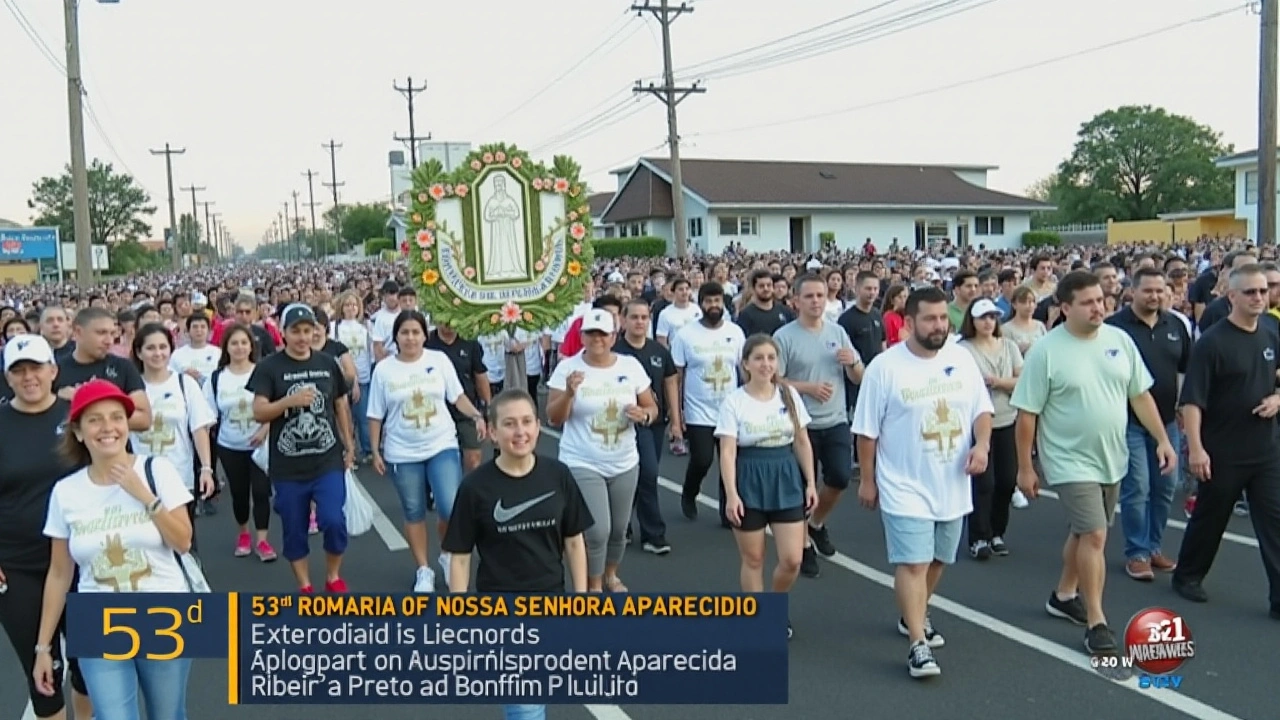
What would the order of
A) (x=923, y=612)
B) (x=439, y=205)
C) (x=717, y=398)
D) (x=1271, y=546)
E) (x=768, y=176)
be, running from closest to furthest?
(x=923, y=612) < (x=1271, y=546) < (x=439, y=205) < (x=717, y=398) < (x=768, y=176)

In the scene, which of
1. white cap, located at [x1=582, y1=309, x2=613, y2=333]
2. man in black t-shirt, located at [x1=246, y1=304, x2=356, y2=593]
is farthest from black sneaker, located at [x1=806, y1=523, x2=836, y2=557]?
man in black t-shirt, located at [x1=246, y1=304, x2=356, y2=593]

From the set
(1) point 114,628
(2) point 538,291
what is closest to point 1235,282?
(2) point 538,291

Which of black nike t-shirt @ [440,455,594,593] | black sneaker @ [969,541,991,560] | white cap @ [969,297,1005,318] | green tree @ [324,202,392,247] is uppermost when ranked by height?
green tree @ [324,202,392,247]

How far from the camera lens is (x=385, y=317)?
1044 cm

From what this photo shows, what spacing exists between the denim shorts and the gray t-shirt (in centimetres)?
192

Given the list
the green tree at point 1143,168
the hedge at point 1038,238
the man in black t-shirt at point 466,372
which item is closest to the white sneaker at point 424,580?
the man in black t-shirt at point 466,372

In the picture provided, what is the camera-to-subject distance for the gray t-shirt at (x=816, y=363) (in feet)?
22.6

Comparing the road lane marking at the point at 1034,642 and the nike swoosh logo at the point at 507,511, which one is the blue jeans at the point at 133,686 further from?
the road lane marking at the point at 1034,642

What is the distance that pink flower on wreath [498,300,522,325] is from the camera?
690 centimetres

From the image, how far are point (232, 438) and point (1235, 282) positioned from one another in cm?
649

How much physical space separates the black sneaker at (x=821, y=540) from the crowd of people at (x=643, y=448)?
0.8 inches

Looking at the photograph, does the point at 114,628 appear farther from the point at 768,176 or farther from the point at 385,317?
the point at 768,176

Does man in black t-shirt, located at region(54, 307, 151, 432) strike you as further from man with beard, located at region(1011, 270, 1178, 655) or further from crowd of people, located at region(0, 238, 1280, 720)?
man with beard, located at region(1011, 270, 1178, 655)

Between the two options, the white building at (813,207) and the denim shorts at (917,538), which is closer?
the denim shorts at (917,538)
